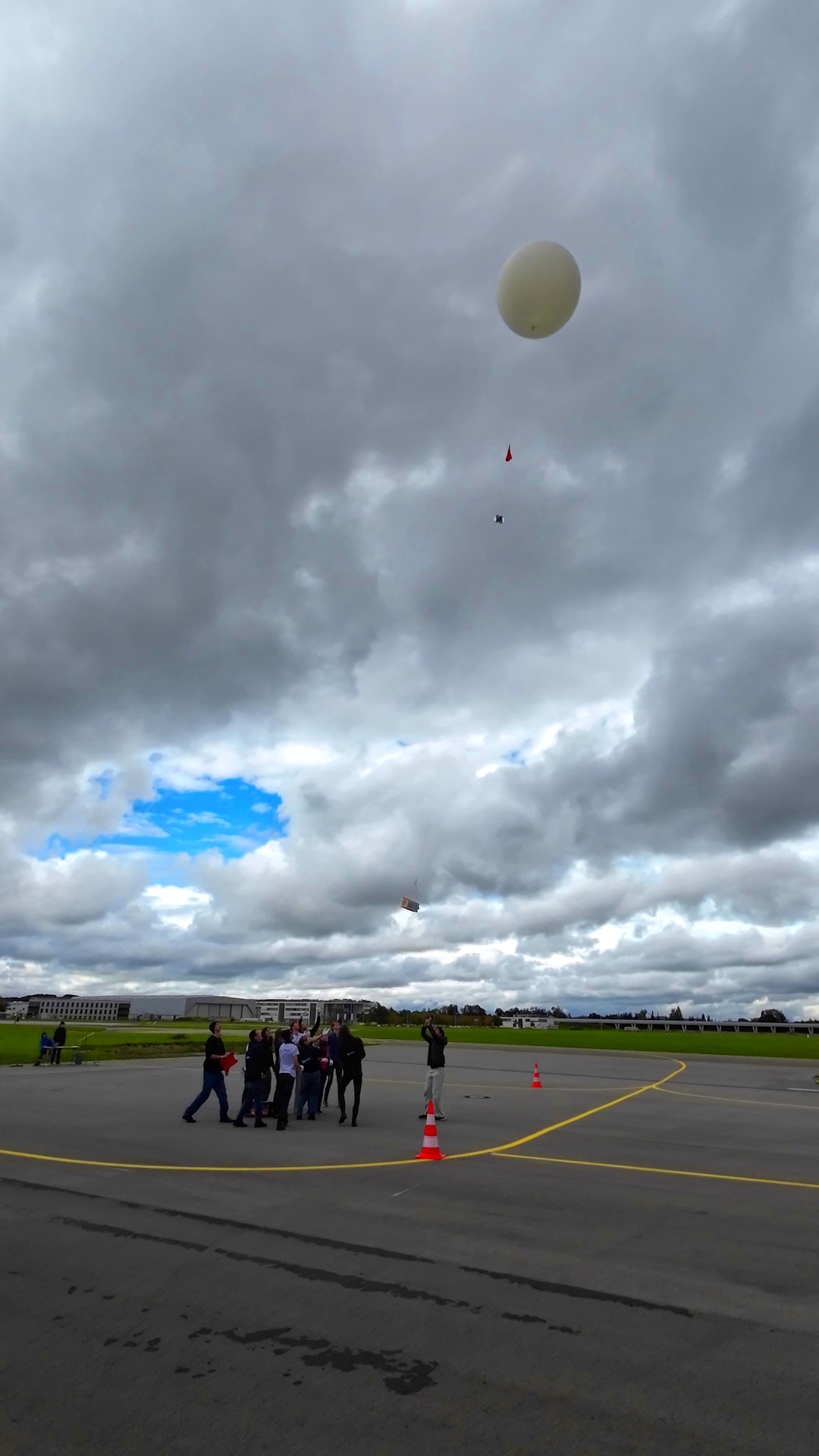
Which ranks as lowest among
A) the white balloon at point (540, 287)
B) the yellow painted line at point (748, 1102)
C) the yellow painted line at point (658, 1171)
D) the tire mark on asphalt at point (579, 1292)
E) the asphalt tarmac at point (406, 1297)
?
the yellow painted line at point (748, 1102)

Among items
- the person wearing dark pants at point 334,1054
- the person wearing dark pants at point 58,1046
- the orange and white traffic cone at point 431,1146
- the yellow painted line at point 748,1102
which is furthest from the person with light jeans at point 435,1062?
the person wearing dark pants at point 58,1046

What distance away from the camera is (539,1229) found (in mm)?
8180

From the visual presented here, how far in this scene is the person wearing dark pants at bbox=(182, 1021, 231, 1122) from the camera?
51.9 ft

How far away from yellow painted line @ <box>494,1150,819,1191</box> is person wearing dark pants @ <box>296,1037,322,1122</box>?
559 cm

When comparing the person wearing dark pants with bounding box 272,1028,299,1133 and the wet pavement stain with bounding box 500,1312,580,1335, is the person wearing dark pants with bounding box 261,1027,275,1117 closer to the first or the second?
the person wearing dark pants with bounding box 272,1028,299,1133

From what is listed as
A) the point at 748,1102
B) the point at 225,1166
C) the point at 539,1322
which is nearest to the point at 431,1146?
the point at 225,1166

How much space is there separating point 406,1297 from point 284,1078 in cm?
1013

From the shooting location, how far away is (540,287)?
15.0 meters

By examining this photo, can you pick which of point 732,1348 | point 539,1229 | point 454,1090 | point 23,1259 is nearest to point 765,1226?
point 539,1229

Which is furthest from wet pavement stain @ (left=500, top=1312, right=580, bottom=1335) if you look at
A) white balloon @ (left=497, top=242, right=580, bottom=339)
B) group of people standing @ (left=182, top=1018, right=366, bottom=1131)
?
white balloon @ (left=497, top=242, right=580, bottom=339)

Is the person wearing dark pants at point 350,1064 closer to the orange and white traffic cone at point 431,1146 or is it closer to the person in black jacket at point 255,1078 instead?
the person in black jacket at point 255,1078

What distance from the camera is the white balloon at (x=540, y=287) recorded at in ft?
49.1

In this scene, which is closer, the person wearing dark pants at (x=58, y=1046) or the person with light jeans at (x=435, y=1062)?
the person with light jeans at (x=435, y=1062)

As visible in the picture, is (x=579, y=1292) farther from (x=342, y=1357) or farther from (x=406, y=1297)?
(x=342, y=1357)
